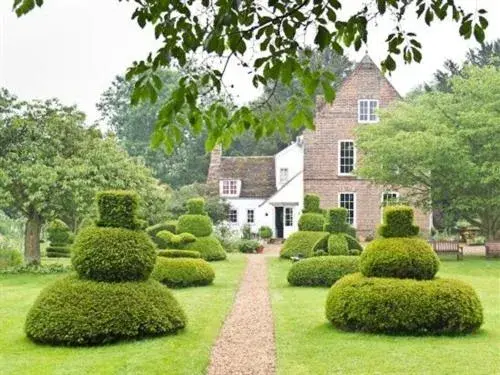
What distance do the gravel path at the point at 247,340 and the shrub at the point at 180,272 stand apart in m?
2.10

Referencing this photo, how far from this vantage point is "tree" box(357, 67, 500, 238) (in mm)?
30359

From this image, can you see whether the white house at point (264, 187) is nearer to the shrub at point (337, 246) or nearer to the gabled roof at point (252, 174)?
the gabled roof at point (252, 174)

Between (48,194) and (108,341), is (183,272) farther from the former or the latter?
(108,341)

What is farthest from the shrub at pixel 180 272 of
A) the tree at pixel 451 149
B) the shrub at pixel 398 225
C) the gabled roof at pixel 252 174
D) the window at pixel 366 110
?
the gabled roof at pixel 252 174

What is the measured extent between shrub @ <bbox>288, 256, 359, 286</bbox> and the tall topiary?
9.26 meters

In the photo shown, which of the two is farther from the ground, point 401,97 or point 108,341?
point 401,97

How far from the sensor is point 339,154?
44.6 m

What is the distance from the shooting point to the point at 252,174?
2025 inches

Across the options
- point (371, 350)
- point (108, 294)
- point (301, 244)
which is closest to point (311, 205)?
point (301, 244)

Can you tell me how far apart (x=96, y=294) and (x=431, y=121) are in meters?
24.2

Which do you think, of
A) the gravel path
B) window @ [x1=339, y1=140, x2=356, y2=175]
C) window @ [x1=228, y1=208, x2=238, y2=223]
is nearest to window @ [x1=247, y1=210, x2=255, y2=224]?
window @ [x1=228, y1=208, x2=238, y2=223]

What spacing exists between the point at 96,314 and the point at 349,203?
3393cm

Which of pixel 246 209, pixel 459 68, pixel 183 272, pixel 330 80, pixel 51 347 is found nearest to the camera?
pixel 330 80

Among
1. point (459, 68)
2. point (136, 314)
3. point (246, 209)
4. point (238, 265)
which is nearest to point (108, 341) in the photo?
point (136, 314)
